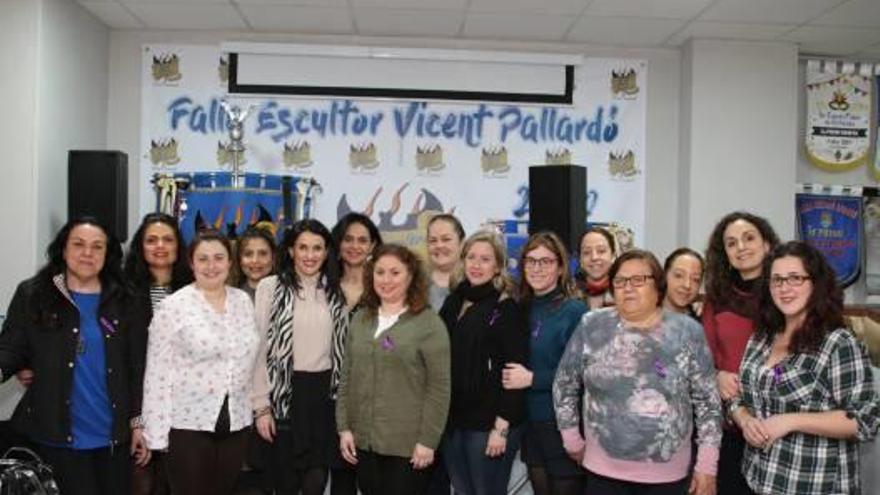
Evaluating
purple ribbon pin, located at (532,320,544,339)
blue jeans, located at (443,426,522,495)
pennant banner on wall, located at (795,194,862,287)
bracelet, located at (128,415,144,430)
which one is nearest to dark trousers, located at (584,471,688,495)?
blue jeans, located at (443,426,522,495)

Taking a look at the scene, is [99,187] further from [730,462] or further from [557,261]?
[730,462]

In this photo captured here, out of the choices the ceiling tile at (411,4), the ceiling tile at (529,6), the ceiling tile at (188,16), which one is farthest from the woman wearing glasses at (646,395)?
the ceiling tile at (188,16)

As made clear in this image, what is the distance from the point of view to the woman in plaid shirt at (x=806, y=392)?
1987 mm

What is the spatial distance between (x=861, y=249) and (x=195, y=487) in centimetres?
533

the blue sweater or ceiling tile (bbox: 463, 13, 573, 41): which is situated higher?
ceiling tile (bbox: 463, 13, 573, 41)

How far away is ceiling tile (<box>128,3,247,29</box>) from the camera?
15.8ft

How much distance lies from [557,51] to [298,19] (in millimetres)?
1929

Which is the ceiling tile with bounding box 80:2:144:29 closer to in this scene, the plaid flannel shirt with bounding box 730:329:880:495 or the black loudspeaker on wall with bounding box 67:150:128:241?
the black loudspeaker on wall with bounding box 67:150:128:241

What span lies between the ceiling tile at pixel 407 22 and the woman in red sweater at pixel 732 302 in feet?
9.23

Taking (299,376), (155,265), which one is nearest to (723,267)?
(299,376)

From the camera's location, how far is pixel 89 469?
8.39ft

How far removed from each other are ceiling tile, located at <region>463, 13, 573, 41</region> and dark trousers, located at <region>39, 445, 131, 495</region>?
3486 mm

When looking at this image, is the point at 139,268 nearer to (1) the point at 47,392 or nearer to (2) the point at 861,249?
(1) the point at 47,392

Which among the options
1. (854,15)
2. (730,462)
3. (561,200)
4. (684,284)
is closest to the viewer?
(730,462)
